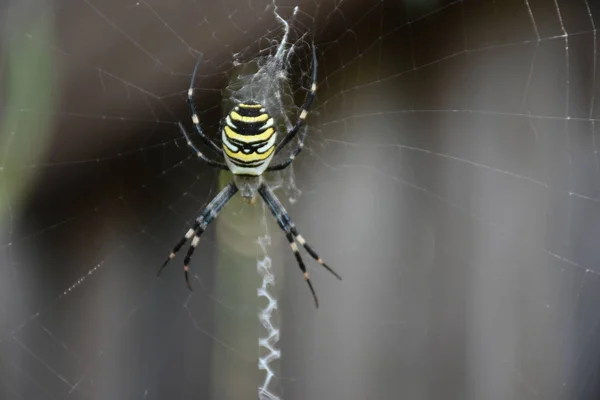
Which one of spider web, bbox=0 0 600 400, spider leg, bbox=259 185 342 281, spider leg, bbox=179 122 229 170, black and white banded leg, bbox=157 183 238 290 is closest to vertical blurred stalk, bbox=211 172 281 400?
spider web, bbox=0 0 600 400

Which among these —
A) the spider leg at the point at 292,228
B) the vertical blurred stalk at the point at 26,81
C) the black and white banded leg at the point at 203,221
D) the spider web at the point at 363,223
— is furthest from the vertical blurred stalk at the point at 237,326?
the vertical blurred stalk at the point at 26,81

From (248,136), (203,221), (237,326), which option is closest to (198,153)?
(248,136)

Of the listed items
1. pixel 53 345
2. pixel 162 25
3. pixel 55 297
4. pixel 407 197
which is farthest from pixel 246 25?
pixel 53 345

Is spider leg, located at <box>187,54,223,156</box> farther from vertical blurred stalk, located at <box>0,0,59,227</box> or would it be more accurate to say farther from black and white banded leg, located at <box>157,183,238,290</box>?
vertical blurred stalk, located at <box>0,0,59,227</box>

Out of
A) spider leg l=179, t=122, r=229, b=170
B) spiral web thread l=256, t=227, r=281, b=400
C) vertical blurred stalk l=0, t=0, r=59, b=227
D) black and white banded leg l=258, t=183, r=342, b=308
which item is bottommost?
spiral web thread l=256, t=227, r=281, b=400

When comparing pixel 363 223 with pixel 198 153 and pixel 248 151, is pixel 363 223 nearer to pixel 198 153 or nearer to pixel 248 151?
pixel 248 151
